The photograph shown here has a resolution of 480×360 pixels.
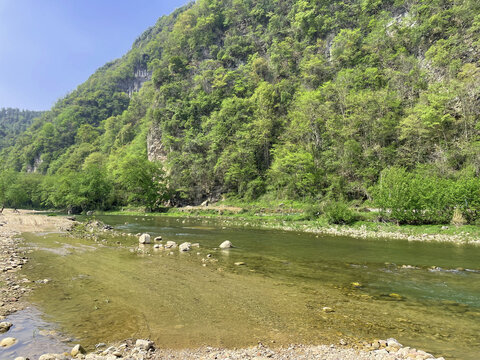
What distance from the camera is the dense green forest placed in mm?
37688

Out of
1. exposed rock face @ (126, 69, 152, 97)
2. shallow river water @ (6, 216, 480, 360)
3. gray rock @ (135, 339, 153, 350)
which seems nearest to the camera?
gray rock @ (135, 339, 153, 350)

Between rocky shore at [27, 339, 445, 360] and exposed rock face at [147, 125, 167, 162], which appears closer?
rocky shore at [27, 339, 445, 360]

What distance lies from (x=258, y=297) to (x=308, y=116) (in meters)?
50.2

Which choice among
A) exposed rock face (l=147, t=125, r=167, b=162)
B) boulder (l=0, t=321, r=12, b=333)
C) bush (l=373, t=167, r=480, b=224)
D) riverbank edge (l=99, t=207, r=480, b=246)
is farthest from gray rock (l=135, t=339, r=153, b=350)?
exposed rock face (l=147, t=125, r=167, b=162)

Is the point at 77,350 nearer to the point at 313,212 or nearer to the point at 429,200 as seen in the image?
the point at 429,200

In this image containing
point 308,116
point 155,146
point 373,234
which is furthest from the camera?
point 155,146

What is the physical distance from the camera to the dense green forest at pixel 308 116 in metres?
37.7

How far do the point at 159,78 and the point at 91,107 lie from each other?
7935 centimetres

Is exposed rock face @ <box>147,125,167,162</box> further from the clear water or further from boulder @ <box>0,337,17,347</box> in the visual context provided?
boulder @ <box>0,337,17,347</box>

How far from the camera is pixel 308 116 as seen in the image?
53.5m

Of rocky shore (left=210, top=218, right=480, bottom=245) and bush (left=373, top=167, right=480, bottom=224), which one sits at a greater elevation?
bush (left=373, top=167, right=480, bottom=224)

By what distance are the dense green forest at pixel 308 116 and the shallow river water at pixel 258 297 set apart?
19.6m

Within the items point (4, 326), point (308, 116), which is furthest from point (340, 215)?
point (4, 326)

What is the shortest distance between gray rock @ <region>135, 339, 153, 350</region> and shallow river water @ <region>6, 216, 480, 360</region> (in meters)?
0.44
